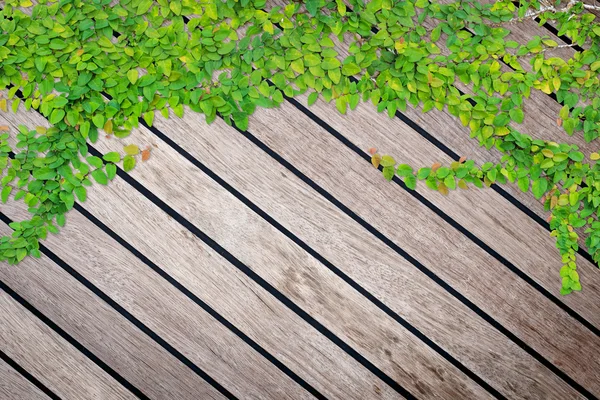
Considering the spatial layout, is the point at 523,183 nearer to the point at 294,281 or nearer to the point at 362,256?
the point at 362,256

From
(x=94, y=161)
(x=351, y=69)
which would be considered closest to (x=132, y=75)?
(x=94, y=161)

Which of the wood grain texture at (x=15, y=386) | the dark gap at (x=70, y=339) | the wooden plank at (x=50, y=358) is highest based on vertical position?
the dark gap at (x=70, y=339)

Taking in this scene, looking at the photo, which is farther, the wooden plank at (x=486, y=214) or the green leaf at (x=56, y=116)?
the wooden plank at (x=486, y=214)

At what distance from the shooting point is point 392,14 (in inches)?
69.7

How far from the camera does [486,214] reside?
1.79m

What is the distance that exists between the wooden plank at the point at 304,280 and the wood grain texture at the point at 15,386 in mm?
609

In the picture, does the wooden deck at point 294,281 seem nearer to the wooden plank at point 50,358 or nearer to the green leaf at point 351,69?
the wooden plank at point 50,358

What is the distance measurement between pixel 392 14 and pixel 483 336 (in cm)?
117

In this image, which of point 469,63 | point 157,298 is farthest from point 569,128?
point 157,298

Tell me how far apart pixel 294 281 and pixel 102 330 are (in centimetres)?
68

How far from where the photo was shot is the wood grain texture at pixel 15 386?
174 centimetres

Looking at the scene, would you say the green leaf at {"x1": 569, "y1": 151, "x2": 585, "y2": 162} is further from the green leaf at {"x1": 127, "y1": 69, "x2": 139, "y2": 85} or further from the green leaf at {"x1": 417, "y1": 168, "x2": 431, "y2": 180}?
the green leaf at {"x1": 127, "y1": 69, "x2": 139, "y2": 85}

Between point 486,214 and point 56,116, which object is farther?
point 486,214

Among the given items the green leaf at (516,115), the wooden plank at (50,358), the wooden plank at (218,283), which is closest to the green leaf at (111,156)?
the wooden plank at (218,283)
